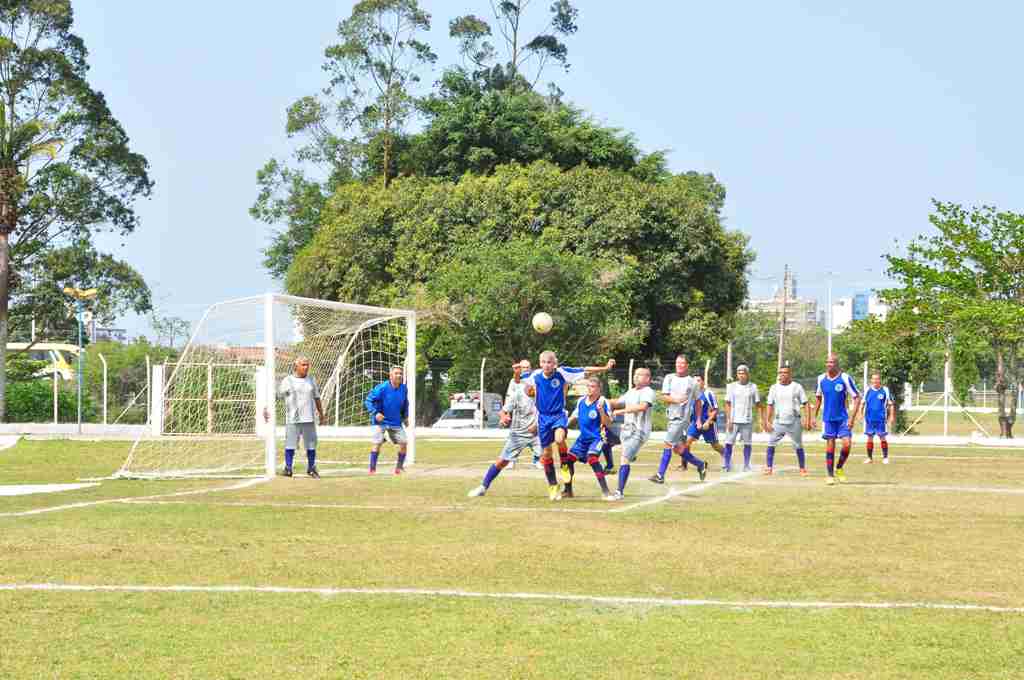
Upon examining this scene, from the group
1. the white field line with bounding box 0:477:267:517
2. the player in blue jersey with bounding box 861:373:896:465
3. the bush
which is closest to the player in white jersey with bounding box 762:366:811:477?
the player in blue jersey with bounding box 861:373:896:465

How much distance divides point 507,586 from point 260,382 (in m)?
18.3

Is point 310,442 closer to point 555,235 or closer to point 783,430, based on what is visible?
point 783,430

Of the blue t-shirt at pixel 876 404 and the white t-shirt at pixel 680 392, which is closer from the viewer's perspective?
the white t-shirt at pixel 680 392

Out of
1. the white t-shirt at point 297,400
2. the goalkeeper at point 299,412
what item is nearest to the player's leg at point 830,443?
the goalkeeper at point 299,412

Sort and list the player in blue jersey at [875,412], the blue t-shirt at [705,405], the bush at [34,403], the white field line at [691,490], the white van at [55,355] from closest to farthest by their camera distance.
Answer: the white field line at [691,490]
the blue t-shirt at [705,405]
the player in blue jersey at [875,412]
the bush at [34,403]
the white van at [55,355]

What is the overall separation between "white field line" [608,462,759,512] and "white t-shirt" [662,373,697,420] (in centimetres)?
118

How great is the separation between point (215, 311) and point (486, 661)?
49.7 feet

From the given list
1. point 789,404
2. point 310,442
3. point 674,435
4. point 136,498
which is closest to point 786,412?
point 789,404

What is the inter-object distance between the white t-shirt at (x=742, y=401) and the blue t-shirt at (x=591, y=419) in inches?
274

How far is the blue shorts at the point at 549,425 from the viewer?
1608cm

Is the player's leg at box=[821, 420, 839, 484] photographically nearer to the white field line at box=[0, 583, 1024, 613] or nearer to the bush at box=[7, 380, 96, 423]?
the white field line at box=[0, 583, 1024, 613]

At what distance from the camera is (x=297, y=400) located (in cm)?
2052

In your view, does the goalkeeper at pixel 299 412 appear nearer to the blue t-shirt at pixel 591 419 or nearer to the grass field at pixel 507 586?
the grass field at pixel 507 586

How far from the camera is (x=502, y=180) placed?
51.4 meters
